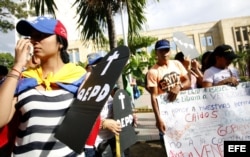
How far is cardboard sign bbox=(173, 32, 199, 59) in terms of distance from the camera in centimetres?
338

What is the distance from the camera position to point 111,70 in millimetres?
1329

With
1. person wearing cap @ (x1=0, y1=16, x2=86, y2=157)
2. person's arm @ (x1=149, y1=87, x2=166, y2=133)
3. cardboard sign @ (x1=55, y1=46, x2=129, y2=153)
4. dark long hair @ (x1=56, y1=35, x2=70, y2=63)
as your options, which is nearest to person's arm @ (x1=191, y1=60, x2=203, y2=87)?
person's arm @ (x1=149, y1=87, x2=166, y2=133)

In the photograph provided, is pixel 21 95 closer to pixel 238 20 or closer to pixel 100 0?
pixel 100 0

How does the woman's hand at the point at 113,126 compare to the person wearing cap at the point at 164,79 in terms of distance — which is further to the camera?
the person wearing cap at the point at 164,79

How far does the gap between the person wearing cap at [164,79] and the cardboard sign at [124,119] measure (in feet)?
1.91

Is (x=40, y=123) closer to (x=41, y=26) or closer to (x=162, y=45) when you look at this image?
(x=41, y=26)

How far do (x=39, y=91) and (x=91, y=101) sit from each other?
40 centimetres

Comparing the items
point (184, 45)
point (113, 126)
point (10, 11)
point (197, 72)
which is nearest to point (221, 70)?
point (184, 45)

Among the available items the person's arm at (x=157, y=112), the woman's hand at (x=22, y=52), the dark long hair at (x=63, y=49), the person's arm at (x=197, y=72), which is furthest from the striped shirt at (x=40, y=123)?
the person's arm at (x=197, y=72)

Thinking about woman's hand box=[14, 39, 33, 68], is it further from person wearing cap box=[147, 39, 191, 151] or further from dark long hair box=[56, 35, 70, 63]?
person wearing cap box=[147, 39, 191, 151]

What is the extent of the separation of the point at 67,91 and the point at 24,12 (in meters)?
14.5

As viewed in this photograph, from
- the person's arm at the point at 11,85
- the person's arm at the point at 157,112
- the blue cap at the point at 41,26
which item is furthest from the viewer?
the person's arm at the point at 157,112

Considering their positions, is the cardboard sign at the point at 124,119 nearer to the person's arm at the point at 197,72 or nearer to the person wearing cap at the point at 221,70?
the person wearing cap at the point at 221,70

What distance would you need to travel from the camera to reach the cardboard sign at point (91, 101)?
48.1 inches
